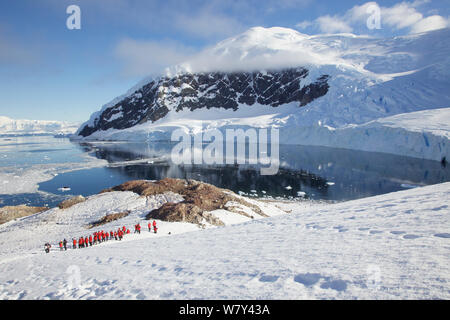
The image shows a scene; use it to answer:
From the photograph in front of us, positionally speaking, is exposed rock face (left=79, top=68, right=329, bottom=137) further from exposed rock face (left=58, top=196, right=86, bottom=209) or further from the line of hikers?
the line of hikers

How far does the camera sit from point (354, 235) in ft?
23.1

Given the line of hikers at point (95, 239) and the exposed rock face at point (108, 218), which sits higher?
the line of hikers at point (95, 239)

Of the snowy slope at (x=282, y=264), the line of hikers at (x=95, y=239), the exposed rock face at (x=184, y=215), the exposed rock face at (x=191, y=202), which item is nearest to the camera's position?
the snowy slope at (x=282, y=264)

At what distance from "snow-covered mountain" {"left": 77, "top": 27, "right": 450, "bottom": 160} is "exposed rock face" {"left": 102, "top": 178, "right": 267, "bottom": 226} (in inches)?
1727

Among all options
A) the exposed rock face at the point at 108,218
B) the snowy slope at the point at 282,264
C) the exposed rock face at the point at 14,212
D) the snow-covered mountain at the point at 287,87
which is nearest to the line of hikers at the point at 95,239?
the snowy slope at the point at 282,264

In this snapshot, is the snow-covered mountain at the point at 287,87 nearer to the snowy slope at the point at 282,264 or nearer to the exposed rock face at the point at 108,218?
the snowy slope at the point at 282,264

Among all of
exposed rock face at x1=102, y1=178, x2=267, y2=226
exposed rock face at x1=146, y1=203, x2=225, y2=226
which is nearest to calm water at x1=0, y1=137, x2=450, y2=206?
exposed rock face at x1=102, y1=178, x2=267, y2=226

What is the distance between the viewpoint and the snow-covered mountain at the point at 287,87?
3100 inches

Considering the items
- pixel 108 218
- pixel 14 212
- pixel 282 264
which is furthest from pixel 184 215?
pixel 14 212

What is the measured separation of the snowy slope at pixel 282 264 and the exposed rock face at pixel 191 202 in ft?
30.4

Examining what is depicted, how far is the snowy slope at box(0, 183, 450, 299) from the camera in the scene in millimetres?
4570

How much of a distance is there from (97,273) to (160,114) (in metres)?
135

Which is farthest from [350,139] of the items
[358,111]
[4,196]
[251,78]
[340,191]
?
[251,78]
